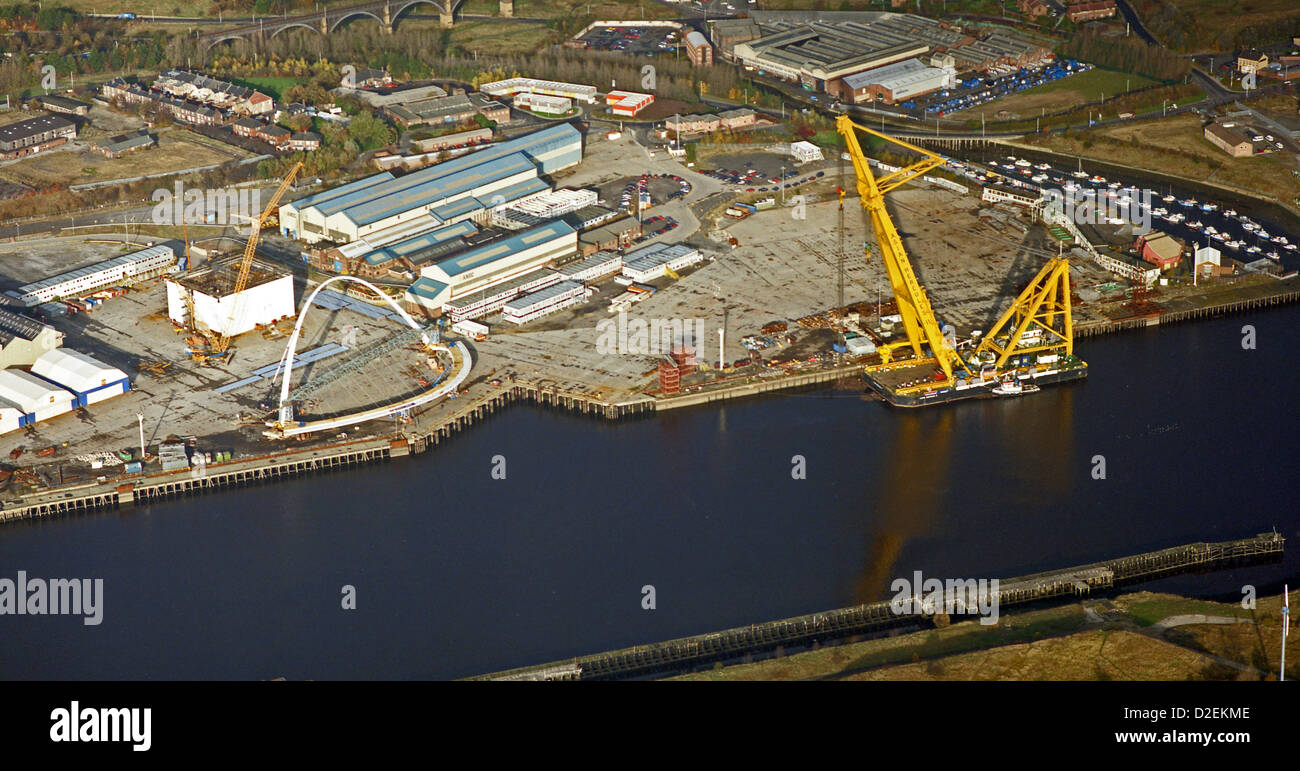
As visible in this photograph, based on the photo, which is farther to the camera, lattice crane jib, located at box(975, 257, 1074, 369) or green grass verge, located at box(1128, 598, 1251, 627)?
lattice crane jib, located at box(975, 257, 1074, 369)

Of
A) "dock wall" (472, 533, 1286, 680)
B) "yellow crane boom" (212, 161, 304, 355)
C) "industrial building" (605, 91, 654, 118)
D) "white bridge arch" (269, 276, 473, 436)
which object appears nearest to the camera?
"dock wall" (472, 533, 1286, 680)

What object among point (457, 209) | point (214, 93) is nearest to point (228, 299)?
point (457, 209)

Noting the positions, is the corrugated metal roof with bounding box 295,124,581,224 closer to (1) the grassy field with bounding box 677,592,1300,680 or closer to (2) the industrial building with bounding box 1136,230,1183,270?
(2) the industrial building with bounding box 1136,230,1183,270

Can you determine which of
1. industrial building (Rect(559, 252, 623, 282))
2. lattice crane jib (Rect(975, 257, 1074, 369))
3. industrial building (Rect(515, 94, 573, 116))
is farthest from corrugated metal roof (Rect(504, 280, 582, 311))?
industrial building (Rect(515, 94, 573, 116))

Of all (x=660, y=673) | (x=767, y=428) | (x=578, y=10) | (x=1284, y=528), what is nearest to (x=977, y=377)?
(x=767, y=428)

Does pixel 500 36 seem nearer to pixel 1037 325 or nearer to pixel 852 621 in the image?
pixel 1037 325

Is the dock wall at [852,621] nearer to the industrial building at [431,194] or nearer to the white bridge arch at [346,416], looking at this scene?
the white bridge arch at [346,416]
